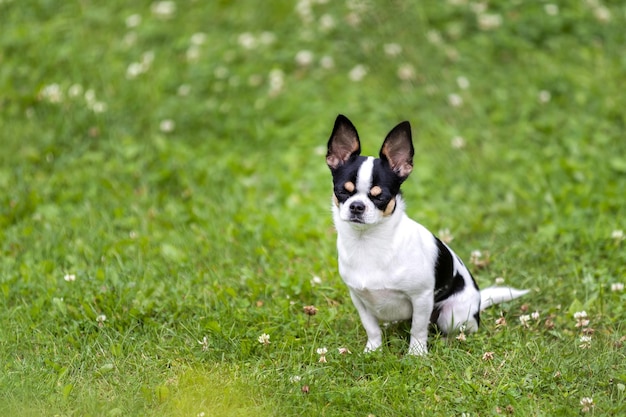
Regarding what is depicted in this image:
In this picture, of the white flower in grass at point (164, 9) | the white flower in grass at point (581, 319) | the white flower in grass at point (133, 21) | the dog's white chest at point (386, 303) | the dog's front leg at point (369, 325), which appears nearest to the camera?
the dog's white chest at point (386, 303)

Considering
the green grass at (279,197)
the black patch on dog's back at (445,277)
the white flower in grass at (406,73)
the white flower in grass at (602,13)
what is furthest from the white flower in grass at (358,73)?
the black patch on dog's back at (445,277)

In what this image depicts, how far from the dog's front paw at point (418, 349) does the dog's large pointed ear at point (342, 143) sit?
36.1 inches

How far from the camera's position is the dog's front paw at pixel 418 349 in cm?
375

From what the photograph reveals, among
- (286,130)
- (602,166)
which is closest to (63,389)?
(286,130)

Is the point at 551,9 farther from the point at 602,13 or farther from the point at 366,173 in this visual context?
the point at 366,173

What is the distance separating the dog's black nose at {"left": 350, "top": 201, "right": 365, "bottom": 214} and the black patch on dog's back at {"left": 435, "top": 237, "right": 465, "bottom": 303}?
533mm

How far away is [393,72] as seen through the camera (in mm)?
6945

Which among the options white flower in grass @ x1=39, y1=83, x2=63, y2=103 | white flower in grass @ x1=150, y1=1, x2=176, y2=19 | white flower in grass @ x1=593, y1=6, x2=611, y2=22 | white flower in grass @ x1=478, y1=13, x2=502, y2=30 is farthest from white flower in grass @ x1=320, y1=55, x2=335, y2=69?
white flower in grass @ x1=593, y1=6, x2=611, y2=22

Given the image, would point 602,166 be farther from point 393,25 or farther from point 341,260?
point 341,260

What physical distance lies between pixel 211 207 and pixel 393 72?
2.26m

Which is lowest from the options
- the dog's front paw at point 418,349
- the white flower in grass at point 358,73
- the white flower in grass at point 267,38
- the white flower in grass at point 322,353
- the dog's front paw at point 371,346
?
the white flower in grass at point 358,73

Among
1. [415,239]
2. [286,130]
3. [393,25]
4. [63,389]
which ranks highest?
[415,239]

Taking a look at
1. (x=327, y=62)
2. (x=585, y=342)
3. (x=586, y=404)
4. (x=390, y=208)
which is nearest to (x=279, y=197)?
(x=327, y=62)

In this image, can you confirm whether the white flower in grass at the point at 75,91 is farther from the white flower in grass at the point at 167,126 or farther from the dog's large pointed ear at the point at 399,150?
the dog's large pointed ear at the point at 399,150
